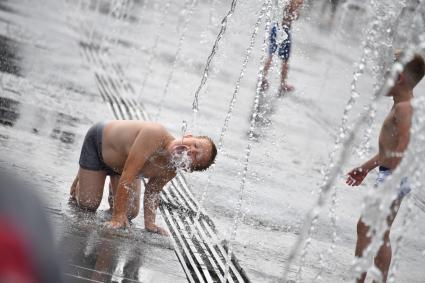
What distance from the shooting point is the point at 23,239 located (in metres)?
1.26

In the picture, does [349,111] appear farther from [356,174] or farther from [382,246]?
[382,246]

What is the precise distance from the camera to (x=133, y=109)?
929 cm

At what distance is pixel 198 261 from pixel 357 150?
212 inches

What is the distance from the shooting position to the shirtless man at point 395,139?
4.50m

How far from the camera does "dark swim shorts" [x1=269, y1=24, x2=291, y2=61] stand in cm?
1245

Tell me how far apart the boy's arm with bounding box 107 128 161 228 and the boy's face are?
0.49 ft

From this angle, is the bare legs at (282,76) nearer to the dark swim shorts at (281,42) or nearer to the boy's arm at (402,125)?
the dark swim shorts at (281,42)

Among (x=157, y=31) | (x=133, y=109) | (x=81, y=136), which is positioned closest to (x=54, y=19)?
(x=157, y=31)

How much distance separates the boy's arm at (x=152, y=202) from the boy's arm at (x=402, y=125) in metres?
1.42

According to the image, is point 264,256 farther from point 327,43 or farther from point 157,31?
point 327,43

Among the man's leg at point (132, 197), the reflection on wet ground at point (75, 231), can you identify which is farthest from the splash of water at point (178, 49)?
the man's leg at point (132, 197)

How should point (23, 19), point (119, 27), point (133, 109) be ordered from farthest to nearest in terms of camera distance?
point (119, 27) < point (23, 19) < point (133, 109)

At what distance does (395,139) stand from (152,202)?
1519mm

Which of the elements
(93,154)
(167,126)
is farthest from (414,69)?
(167,126)
